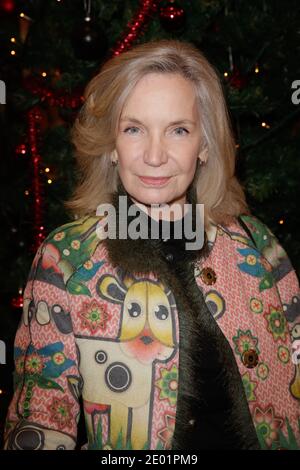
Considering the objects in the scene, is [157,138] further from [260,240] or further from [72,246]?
[260,240]

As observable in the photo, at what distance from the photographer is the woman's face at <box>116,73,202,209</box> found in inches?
53.4

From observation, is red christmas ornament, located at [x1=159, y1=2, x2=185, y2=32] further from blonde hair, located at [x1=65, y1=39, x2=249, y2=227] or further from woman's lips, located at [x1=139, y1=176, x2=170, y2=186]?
woman's lips, located at [x1=139, y1=176, x2=170, y2=186]

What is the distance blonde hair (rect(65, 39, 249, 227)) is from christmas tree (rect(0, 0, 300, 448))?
0.94 ft

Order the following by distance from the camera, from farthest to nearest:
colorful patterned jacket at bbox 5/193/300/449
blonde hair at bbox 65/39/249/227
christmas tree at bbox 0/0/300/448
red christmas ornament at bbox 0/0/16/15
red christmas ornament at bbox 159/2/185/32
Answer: red christmas ornament at bbox 0/0/16/15, christmas tree at bbox 0/0/300/448, red christmas ornament at bbox 159/2/185/32, blonde hair at bbox 65/39/249/227, colorful patterned jacket at bbox 5/193/300/449

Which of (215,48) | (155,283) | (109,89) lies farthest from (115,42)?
(155,283)

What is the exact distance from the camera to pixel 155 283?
1395 millimetres

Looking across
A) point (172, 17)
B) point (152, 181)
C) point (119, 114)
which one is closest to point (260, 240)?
point (152, 181)

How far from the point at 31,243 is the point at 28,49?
2.67ft

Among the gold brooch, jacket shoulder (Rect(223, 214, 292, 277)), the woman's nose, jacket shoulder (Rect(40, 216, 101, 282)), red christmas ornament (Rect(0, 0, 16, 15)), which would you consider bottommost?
the gold brooch

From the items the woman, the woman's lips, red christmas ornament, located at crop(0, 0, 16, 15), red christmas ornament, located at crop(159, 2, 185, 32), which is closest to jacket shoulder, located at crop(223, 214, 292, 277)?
the woman

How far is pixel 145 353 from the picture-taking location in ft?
4.37

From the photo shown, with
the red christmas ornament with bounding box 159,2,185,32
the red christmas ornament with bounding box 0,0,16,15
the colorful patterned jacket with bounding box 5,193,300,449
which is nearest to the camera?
the colorful patterned jacket with bounding box 5,193,300,449

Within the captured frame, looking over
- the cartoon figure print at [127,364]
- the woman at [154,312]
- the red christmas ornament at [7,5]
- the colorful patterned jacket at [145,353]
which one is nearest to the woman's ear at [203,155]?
the woman at [154,312]

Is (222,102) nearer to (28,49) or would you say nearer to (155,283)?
(155,283)
